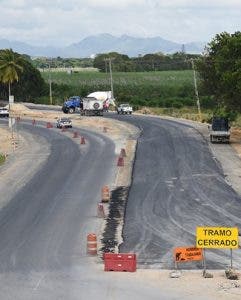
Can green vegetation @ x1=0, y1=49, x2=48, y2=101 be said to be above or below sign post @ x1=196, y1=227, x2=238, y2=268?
above

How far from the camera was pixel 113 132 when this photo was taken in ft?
238

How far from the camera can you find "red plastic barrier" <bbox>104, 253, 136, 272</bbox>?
22844 millimetres

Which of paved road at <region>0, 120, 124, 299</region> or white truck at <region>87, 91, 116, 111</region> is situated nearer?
paved road at <region>0, 120, 124, 299</region>

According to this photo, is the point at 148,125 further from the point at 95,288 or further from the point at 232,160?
the point at 95,288

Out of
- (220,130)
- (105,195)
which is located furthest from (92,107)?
(105,195)

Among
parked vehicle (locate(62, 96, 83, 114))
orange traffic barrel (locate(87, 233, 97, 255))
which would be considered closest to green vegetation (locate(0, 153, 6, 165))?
orange traffic barrel (locate(87, 233, 97, 255))

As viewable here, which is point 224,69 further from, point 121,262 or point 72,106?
point 121,262

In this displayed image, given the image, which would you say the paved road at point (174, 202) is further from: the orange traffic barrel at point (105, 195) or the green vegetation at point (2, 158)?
the green vegetation at point (2, 158)

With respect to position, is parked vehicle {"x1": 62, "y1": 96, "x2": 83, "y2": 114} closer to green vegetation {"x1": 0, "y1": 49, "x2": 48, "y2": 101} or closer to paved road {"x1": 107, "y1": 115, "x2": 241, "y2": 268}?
green vegetation {"x1": 0, "y1": 49, "x2": 48, "y2": 101}

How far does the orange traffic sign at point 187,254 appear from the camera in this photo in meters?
23.1

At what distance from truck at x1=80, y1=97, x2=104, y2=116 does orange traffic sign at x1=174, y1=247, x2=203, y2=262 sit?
6990cm

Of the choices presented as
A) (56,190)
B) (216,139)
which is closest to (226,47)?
(216,139)

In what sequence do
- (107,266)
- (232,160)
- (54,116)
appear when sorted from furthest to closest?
(54,116) < (232,160) < (107,266)

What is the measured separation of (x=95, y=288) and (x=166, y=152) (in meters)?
34.7
